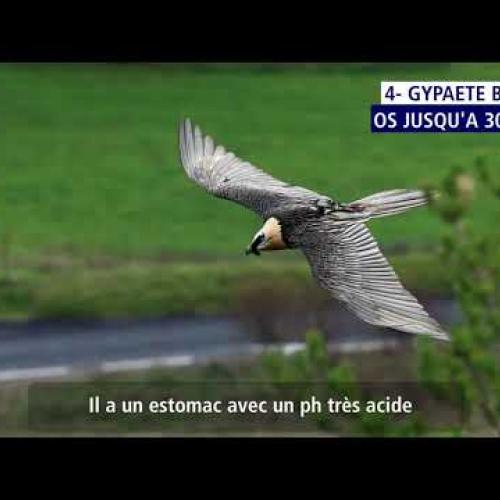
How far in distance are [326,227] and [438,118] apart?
0.92 meters

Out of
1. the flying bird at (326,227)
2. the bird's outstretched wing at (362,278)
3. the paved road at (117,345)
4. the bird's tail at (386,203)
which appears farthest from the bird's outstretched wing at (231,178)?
the paved road at (117,345)

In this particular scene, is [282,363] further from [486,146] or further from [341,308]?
[486,146]

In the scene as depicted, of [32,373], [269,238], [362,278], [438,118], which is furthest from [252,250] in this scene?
[32,373]

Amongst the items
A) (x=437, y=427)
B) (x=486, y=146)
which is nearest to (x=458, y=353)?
(x=437, y=427)

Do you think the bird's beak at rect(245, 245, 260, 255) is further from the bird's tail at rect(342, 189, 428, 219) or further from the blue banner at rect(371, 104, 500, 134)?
the blue banner at rect(371, 104, 500, 134)

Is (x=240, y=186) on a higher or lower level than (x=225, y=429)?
higher

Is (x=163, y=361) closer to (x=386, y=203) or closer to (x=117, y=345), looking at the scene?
(x=117, y=345)

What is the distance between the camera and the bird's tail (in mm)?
8070

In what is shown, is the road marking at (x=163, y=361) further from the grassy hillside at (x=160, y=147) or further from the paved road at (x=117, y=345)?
the grassy hillside at (x=160, y=147)

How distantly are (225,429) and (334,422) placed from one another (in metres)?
0.54

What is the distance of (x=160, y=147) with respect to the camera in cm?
849

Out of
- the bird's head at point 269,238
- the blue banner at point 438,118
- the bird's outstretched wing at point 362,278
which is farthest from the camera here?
the blue banner at point 438,118

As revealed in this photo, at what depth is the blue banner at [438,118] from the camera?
828 cm

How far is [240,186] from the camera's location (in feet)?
27.1
